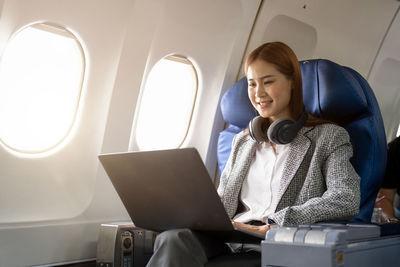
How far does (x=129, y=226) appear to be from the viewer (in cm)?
287

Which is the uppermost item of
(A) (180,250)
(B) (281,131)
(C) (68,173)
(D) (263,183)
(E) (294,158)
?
(B) (281,131)

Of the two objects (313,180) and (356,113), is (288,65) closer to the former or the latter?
(356,113)

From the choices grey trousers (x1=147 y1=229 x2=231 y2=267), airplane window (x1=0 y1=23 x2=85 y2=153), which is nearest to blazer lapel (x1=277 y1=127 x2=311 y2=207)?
grey trousers (x1=147 y1=229 x2=231 y2=267)

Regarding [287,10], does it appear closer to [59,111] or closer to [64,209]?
[59,111]

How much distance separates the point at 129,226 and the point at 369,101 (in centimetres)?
150

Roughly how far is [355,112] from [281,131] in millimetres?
475

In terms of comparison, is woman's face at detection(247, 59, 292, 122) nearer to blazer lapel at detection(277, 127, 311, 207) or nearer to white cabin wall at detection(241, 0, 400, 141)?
blazer lapel at detection(277, 127, 311, 207)

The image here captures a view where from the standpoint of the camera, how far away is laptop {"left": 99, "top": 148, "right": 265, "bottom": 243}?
1656 mm

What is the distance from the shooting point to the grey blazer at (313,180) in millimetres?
1949

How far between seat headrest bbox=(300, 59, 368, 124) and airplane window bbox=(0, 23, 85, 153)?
4.55 ft

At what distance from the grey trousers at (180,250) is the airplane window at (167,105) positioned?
1859 millimetres

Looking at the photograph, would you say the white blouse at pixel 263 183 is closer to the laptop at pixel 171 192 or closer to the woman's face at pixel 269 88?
the woman's face at pixel 269 88

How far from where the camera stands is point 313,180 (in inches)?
83.4

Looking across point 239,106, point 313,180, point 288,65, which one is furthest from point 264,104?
point 239,106
